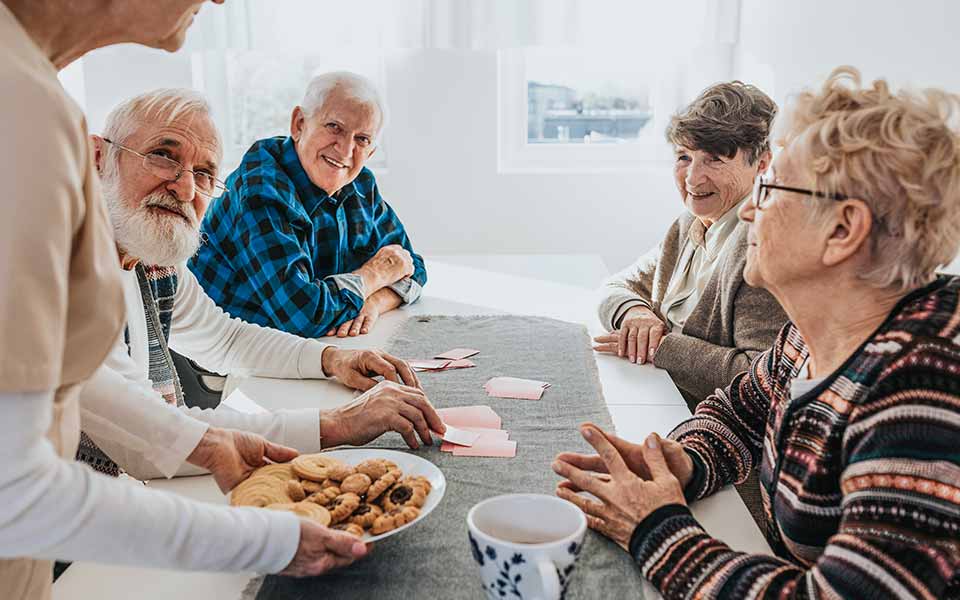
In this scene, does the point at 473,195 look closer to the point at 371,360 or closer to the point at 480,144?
the point at 480,144

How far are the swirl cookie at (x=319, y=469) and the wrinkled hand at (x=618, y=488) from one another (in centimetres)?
28

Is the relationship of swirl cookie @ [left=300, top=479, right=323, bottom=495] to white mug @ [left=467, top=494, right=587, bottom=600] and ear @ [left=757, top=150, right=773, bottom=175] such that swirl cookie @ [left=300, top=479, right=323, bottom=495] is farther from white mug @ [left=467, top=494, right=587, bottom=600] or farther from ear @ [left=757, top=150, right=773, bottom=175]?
ear @ [left=757, top=150, right=773, bottom=175]

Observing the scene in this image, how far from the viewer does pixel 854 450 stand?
33.1 inches

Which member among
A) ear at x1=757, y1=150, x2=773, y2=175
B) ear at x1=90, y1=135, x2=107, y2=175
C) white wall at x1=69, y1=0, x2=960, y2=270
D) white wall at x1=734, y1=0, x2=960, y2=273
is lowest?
white wall at x1=69, y1=0, x2=960, y2=270

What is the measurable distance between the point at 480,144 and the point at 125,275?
8.91 feet

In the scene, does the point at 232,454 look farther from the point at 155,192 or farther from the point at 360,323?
the point at 360,323

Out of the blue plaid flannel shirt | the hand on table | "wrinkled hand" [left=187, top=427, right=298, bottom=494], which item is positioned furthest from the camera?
the hand on table

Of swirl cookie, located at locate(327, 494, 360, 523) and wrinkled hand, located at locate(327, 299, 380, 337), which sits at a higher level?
swirl cookie, located at locate(327, 494, 360, 523)

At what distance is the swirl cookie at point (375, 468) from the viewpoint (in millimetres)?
1071

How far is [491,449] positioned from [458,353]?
1.81ft

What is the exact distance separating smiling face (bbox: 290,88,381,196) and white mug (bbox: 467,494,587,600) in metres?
1.61

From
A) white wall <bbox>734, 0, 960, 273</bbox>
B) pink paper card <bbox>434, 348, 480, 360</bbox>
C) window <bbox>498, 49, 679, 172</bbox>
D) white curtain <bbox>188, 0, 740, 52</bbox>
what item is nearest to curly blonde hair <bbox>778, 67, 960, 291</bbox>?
white wall <bbox>734, 0, 960, 273</bbox>

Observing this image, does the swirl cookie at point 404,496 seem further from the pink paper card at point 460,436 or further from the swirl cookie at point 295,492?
the pink paper card at point 460,436

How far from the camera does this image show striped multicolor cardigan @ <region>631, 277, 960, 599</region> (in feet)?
2.48
